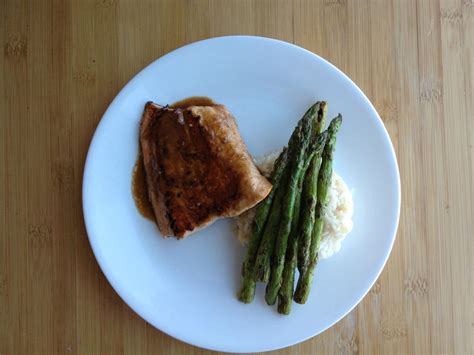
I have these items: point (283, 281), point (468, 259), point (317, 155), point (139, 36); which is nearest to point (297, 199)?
point (317, 155)

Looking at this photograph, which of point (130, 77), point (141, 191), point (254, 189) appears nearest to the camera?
point (254, 189)

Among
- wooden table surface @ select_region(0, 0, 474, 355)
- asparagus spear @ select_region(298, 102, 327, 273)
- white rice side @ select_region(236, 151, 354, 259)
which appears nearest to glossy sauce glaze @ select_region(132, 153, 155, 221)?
wooden table surface @ select_region(0, 0, 474, 355)

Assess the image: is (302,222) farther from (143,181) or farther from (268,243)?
(143,181)

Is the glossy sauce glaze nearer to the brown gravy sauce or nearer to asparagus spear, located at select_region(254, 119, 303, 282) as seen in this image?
→ the brown gravy sauce

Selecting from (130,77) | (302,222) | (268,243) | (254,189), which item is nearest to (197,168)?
(254,189)

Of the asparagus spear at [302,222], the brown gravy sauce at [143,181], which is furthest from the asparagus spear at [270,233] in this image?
the brown gravy sauce at [143,181]

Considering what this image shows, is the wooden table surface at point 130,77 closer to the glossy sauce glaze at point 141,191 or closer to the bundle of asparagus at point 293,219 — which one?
the glossy sauce glaze at point 141,191
